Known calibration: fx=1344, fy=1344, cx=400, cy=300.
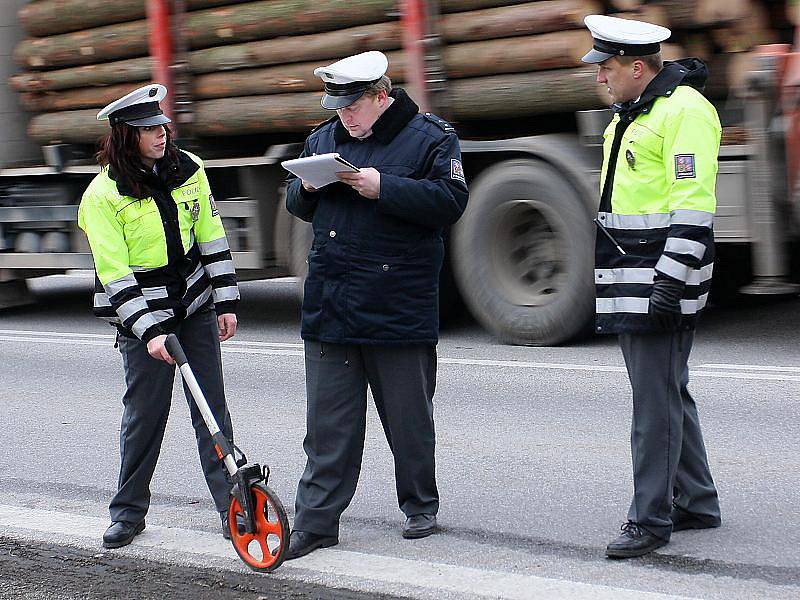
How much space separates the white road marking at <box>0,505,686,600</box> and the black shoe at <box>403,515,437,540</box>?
0.88ft

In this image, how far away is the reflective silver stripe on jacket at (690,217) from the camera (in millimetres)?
4348

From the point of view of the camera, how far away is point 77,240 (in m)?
11.3

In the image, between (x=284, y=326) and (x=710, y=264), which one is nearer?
(x=710, y=264)

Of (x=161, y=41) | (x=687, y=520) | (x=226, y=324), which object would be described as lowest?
(x=687, y=520)

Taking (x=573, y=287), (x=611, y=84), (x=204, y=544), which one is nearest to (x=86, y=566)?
(x=204, y=544)

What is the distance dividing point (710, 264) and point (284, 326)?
653cm

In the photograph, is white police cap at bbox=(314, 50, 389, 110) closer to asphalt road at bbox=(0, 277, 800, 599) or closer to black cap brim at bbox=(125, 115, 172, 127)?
black cap brim at bbox=(125, 115, 172, 127)

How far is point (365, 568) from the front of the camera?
181 inches

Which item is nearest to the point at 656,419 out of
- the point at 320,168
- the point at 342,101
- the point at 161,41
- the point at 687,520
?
the point at 687,520

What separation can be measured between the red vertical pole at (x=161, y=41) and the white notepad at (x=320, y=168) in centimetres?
585

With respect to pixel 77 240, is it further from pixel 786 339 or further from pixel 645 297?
pixel 645 297

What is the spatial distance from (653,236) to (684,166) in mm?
268

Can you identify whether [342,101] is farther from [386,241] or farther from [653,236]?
[653,236]

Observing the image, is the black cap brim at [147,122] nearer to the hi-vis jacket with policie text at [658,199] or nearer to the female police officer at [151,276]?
the female police officer at [151,276]
